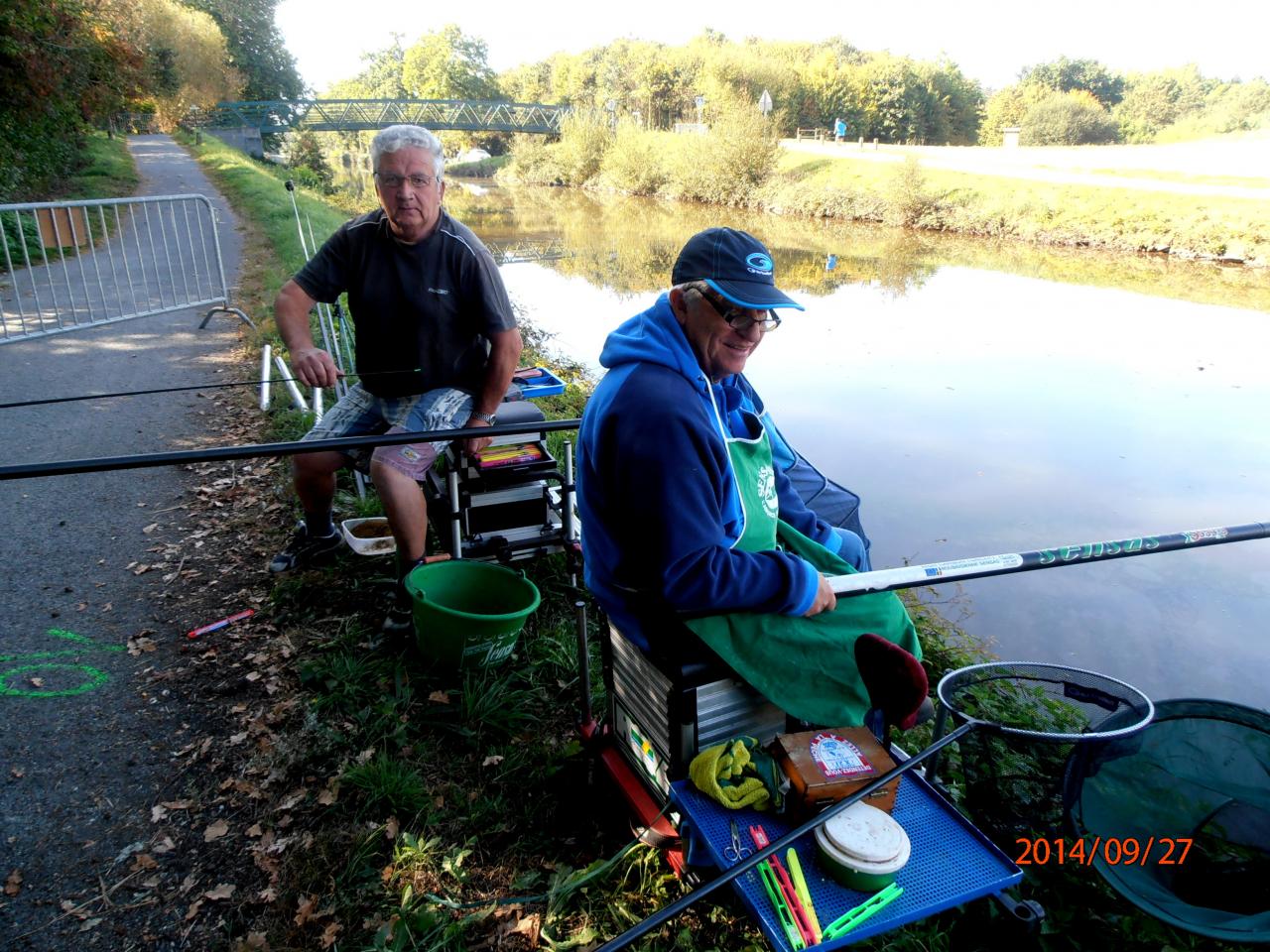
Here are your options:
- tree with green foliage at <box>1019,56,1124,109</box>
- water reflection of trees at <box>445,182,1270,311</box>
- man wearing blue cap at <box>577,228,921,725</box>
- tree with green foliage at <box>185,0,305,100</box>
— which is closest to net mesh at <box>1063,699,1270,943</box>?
man wearing blue cap at <box>577,228,921,725</box>

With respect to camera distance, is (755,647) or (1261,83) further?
(1261,83)

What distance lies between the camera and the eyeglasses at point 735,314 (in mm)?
1958

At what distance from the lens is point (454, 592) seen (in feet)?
10.8

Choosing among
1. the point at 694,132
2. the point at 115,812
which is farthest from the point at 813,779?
the point at 694,132

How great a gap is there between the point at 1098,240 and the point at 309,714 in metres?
22.4

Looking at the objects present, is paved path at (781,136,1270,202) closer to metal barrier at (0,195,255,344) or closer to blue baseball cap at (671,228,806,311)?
metal barrier at (0,195,255,344)

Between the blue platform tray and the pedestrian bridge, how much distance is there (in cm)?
4781

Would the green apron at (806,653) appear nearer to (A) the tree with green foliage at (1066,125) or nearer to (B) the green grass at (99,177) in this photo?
(B) the green grass at (99,177)

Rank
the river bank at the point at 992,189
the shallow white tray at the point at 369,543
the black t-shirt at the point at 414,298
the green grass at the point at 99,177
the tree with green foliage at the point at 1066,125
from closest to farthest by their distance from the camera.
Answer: the black t-shirt at the point at 414,298, the shallow white tray at the point at 369,543, the green grass at the point at 99,177, the river bank at the point at 992,189, the tree with green foliage at the point at 1066,125

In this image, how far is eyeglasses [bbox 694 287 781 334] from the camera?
1958mm

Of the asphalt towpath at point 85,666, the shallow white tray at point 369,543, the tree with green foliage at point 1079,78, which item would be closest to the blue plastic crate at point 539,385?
the shallow white tray at point 369,543

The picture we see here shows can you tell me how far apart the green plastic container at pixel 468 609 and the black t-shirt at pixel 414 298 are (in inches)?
31.0

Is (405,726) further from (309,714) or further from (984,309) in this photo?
(984,309)
